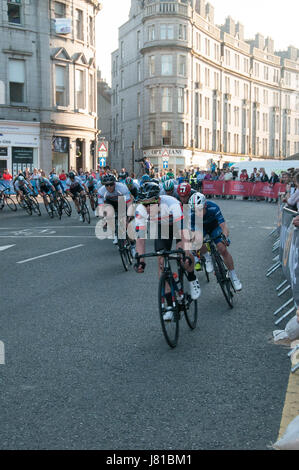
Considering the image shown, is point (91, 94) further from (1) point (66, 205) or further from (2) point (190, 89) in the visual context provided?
(1) point (66, 205)

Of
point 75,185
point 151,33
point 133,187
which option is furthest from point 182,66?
point 133,187

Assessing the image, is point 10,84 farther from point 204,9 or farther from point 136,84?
point 204,9

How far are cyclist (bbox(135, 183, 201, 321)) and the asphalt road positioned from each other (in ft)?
2.24

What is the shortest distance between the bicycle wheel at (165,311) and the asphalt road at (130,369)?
125mm

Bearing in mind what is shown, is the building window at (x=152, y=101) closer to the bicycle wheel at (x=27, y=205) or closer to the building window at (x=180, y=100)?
the building window at (x=180, y=100)

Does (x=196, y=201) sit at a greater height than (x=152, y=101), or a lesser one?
lesser

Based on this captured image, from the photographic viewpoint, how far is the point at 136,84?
70.6m

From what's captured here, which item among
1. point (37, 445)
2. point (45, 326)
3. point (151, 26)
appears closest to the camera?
→ point (37, 445)

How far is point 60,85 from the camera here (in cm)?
4275

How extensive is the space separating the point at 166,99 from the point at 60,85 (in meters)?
24.0

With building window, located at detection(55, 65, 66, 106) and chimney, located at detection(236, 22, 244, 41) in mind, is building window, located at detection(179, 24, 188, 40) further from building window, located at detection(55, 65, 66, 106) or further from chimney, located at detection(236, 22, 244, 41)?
building window, located at detection(55, 65, 66, 106)

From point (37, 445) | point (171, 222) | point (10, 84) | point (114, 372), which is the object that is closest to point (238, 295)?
point (171, 222)

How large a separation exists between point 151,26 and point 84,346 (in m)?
64.0

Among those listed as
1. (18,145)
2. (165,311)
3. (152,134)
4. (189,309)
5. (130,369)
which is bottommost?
(130,369)
